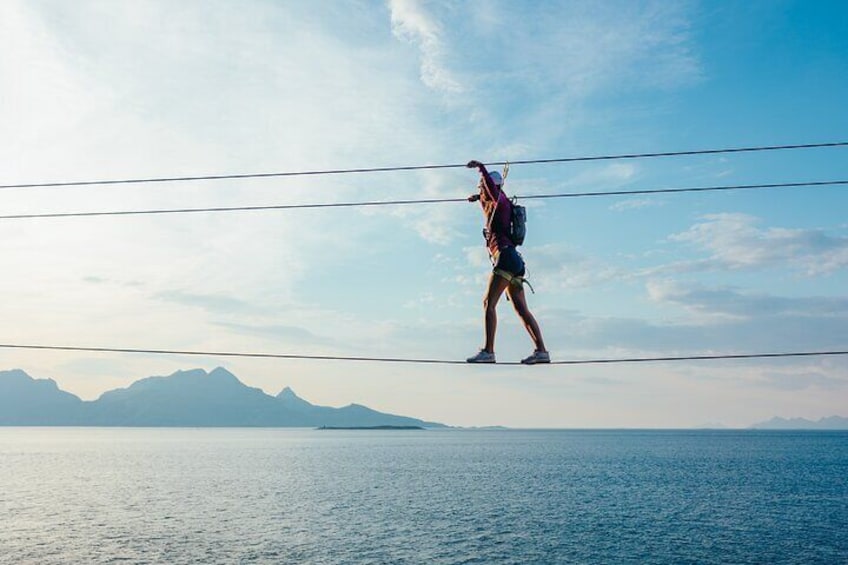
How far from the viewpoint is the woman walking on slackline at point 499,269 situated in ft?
42.4

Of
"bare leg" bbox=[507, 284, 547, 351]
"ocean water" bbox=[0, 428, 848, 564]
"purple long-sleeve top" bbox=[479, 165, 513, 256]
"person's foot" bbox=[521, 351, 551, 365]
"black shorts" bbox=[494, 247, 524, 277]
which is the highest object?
"purple long-sleeve top" bbox=[479, 165, 513, 256]

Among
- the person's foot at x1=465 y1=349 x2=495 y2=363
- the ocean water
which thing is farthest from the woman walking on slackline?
the ocean water

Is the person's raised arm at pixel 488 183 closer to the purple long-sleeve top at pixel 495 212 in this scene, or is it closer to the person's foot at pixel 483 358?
the purple long-sleeve top at pixel 495 212

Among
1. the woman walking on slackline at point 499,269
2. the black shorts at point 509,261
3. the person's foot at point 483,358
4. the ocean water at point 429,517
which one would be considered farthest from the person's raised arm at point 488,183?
the ocean water at point 429,517

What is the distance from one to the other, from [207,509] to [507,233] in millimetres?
78021

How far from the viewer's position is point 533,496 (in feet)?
297

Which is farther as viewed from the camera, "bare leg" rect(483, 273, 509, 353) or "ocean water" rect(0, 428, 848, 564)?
"ocean water" rect(0, 428, 848, 564)

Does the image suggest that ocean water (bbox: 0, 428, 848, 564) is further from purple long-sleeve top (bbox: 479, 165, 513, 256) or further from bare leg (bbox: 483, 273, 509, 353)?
purple long-sleeve top (bbox: 479, 165, 513, 256)

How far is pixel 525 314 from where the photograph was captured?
13.2 metres

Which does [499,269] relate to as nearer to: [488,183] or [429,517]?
[488,183]

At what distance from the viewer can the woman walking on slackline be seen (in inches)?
509

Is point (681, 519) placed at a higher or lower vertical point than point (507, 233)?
lower

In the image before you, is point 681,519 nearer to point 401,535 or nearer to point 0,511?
point 401,535

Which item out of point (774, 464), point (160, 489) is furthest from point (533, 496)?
point (774, 464)
